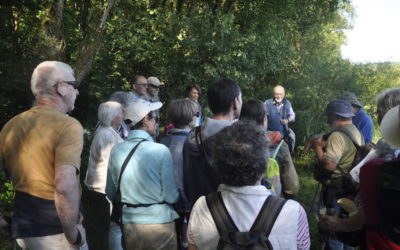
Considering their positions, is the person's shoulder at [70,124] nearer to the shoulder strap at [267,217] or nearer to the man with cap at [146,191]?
the man with cap at [146,191]


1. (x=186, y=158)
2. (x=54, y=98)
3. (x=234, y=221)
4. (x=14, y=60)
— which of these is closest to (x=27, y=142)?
(x=54, y=98)

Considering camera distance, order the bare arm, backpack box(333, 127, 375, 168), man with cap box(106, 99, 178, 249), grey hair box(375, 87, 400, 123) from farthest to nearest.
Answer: backpack box(333, 127, 375, 168) < man with cap box(106, 99, 178, 249) < grey hair box(375, 87, 400, 123) < the bare arm

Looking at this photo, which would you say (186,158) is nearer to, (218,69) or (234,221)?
(234,221)

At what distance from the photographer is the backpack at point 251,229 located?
1815 mm

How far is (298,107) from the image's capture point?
10.7m

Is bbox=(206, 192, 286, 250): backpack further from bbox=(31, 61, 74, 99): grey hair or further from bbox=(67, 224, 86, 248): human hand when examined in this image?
bbox=(31, 61, 74, 99): grey hair

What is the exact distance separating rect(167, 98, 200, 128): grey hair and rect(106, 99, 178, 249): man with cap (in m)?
0.47

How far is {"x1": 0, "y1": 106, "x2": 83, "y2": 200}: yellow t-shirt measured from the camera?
2.33 m

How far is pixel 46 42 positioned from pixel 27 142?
4711 millimetres


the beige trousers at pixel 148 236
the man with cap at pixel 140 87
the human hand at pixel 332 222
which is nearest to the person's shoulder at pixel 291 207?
the human hand at pixel 332 222

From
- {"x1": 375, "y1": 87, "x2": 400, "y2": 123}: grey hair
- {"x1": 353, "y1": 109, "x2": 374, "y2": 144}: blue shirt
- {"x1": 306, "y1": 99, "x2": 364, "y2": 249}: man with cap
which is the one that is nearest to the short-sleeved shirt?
{"x1": 306, "y1": 99, "x2": 364, "y2": 249}: man with cap

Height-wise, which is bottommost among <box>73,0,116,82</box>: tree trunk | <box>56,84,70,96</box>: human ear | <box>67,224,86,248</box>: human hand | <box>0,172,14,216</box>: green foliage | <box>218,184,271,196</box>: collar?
<box>0,172,14,216</box>: green foliage

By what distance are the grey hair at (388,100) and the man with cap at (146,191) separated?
5.70 ft

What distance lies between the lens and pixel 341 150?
3734 mm
